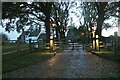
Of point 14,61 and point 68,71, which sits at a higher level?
point 14,61

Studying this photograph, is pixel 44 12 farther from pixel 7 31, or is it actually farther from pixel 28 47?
pixel 28 47

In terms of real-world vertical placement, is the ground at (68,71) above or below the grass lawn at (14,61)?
below

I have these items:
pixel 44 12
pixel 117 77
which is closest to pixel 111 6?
pixel 44 12

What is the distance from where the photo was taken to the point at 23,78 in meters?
9.89

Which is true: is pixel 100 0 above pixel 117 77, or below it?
above

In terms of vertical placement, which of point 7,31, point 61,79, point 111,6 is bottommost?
point 61,79

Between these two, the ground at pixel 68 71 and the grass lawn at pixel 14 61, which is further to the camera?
the grass lawn at pixel 14 61

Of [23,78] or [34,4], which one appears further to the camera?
[34,4]

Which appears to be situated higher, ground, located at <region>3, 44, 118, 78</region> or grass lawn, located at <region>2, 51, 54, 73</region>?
grass lawn, located at <region>2, 51, 54, 73</region>

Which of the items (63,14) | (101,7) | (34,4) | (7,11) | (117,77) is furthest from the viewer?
→ (63,14)

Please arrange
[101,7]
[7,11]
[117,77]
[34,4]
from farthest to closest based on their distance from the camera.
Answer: [34,4] → [101,7] → [7,11] → [117,77]

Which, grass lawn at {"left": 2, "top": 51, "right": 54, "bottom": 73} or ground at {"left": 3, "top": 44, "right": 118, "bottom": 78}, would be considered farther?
grass lawn at {"left": 2, "top": 51, "right": 54, "bottom": 73}

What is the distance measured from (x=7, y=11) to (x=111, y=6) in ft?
33.0

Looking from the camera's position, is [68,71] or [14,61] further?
[14,61]
